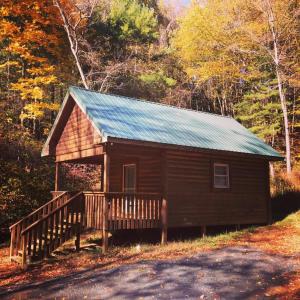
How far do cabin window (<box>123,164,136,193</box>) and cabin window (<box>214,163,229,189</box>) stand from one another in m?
3.90

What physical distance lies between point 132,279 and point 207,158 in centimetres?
874

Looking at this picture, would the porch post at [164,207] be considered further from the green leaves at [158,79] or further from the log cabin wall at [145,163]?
the green leaves at [158,79]

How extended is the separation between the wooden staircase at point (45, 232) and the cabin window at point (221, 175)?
6619 mm

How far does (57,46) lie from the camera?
102ft

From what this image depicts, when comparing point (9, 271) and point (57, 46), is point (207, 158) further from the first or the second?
point (57, 46)

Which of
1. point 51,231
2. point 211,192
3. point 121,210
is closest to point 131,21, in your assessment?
point 211,192

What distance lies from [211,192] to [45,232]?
784cm

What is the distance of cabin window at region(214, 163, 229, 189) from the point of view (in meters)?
18.0

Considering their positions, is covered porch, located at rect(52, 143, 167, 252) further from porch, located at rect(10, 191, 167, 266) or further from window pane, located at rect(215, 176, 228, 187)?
window pane, located at rect(215, 176, 228, 187)

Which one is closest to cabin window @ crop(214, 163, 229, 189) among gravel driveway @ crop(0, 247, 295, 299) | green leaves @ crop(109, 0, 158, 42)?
gravel driveway @ crop(0, 247, 295, 299)

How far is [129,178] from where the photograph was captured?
18672mm

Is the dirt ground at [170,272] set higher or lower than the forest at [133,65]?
lower

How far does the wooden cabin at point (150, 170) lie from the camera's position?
1390cm

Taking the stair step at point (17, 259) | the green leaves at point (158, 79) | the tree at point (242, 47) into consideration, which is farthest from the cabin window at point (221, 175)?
the green leaves at point (158, 79)
